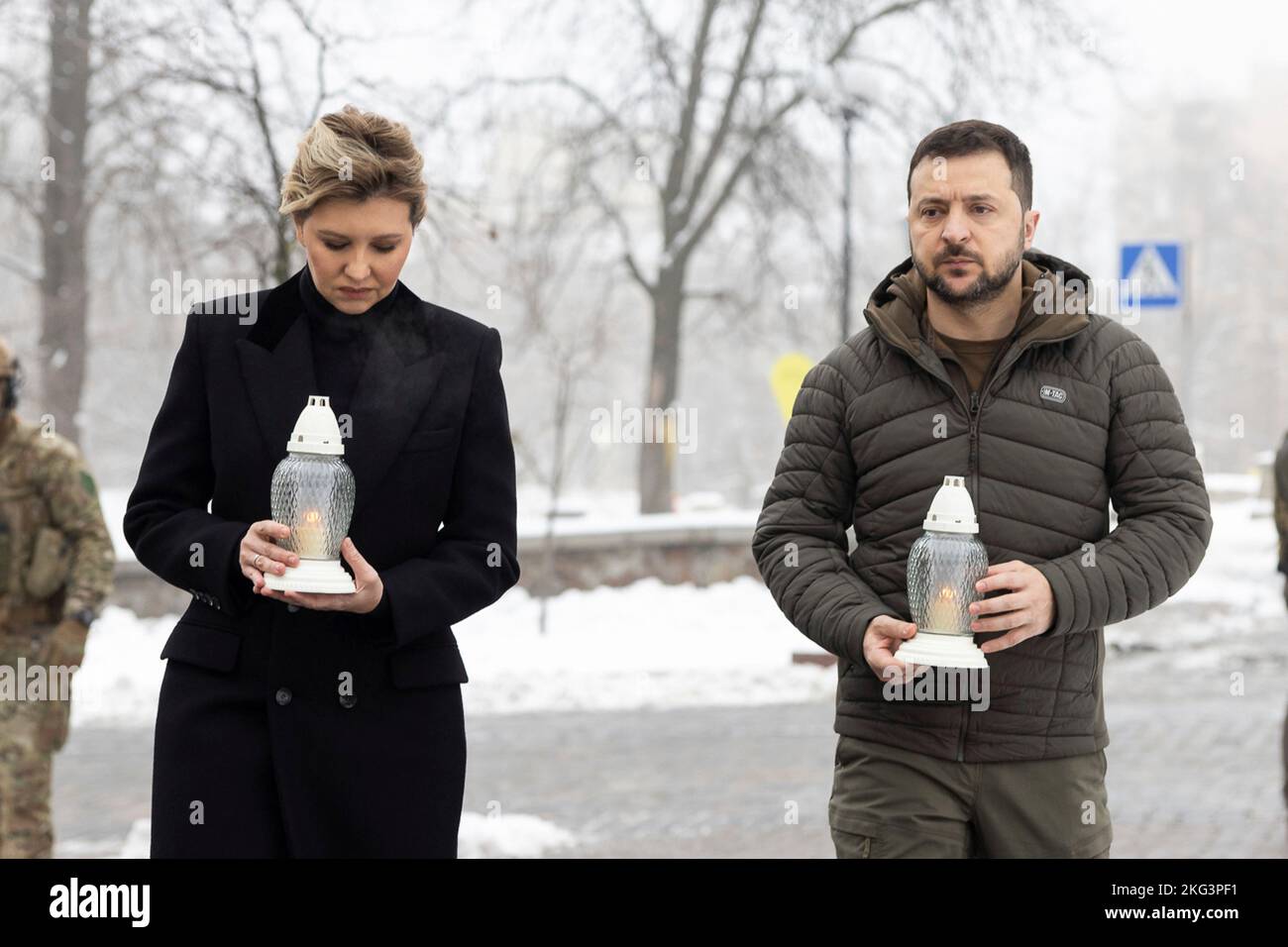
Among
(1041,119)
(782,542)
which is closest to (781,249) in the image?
(1041,119)

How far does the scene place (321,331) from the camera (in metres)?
3.47

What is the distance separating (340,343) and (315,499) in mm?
440

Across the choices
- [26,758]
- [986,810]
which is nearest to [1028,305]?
[986,810]

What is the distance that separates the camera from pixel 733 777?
34.3ft

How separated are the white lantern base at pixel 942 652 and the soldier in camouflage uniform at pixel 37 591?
4.09 meters

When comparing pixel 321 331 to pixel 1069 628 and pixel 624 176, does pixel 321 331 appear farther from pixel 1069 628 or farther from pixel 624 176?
pixel 624 176

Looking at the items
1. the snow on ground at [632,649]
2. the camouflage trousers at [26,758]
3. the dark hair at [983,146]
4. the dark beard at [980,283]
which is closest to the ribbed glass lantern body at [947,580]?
the dark beard at [980,283]

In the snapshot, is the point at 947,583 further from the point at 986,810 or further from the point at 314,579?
the point at 314,579

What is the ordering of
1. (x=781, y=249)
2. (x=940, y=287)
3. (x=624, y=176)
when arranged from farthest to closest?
(x=781, y=249), (x=624, y=176), (x=940, y=287)

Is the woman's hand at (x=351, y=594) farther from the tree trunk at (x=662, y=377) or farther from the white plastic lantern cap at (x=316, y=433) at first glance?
the tree trunk at (x=662, y=377)

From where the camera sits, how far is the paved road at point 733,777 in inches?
342

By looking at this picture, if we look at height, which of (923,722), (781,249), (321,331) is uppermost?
(781,249)
